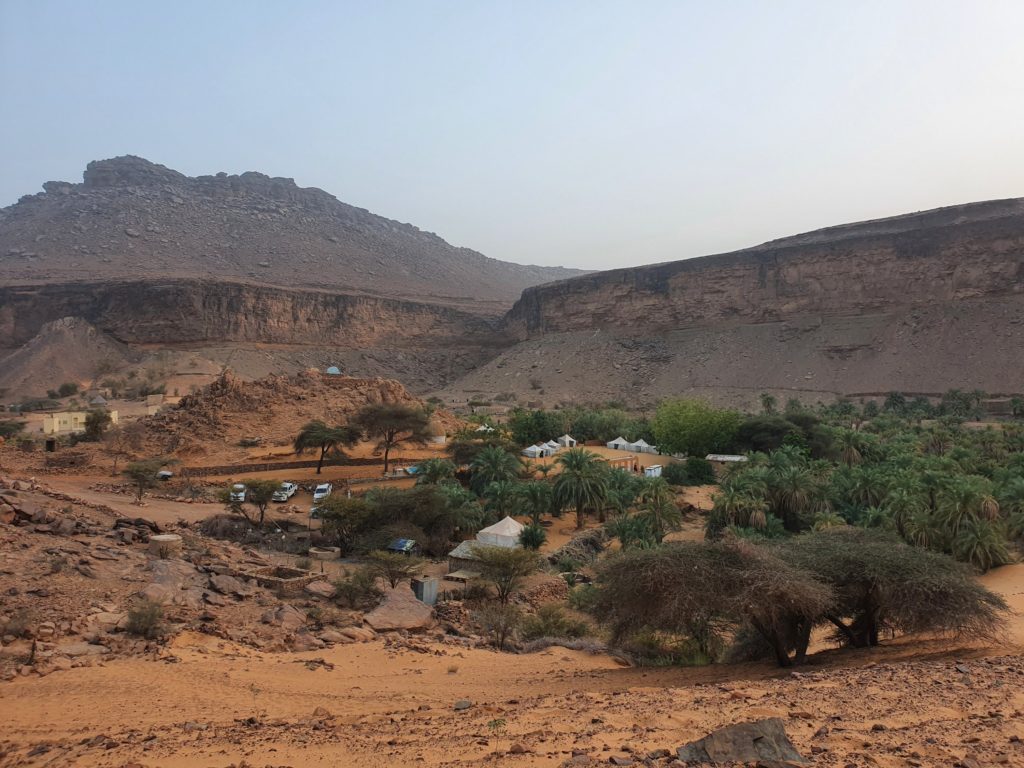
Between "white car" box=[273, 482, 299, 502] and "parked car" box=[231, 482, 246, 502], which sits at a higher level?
"parked car" box=[231, 482, 246, 502]

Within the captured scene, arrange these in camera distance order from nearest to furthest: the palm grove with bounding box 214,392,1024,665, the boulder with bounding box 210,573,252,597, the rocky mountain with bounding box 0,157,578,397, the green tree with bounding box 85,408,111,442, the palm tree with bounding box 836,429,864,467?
the palm grove with bounding box 214,392,1024,665
the boulder with bounding box 210,573,252,597
the palm tree with bounding box 836,429,864,467
the green tree with bounding box 85,408,111,442
the rocky mountain with bounding box 0,157,578,397

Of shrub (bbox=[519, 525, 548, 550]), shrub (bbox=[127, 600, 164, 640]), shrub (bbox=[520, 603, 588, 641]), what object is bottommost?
shrub (bbox=[519, 525, 548, 550])

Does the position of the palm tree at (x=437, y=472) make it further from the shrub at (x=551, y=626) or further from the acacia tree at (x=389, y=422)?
the shrub at (x=551, y=626)

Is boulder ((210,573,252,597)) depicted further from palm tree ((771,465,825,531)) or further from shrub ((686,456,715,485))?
shrub ((686,456,715,485))

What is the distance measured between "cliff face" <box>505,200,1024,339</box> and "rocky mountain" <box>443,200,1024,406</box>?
141 millimetres

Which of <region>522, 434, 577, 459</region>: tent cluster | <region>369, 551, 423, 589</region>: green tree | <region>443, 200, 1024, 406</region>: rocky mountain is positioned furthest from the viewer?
<region>443, 200, 1024, 406</region>: rocky mountain

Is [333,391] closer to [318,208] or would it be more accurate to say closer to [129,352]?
[129,352]

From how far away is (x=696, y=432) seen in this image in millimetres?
46062

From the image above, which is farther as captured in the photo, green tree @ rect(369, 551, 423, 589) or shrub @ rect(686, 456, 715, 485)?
shrub @ rect(686, 456, 715, 485)

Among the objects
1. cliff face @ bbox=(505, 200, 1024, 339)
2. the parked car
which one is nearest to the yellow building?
the parked car

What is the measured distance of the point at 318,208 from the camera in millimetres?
162000

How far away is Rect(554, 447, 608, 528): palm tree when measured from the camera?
99.8 feet

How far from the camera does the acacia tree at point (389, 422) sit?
39500 millimetres

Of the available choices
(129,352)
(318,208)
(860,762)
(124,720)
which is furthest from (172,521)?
(318,208)
